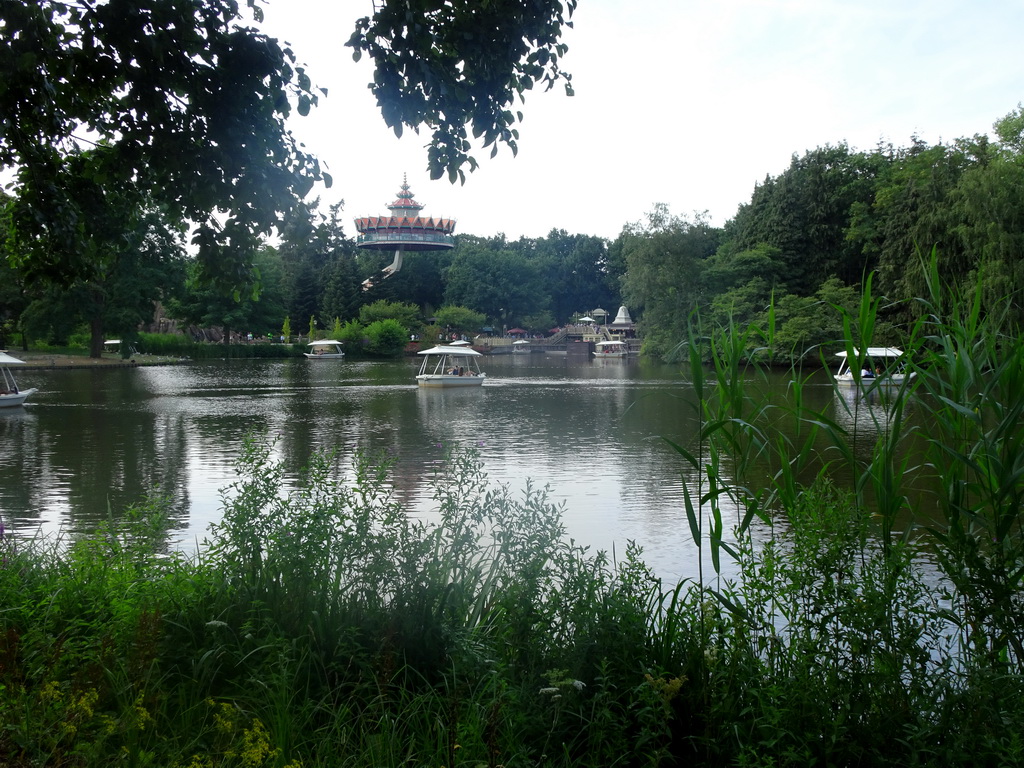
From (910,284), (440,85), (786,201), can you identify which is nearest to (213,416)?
(440,85)

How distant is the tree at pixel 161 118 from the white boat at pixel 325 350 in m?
57.5

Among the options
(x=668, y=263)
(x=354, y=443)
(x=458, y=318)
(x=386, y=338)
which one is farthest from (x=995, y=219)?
(x=458, y=318)

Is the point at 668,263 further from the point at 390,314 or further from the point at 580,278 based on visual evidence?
the point at 580,278

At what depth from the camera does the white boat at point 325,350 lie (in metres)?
62.0

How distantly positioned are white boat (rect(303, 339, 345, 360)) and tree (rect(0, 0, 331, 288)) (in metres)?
57.5

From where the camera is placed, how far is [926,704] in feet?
9.30

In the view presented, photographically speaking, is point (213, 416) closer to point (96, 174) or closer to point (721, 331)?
point (96, 174)

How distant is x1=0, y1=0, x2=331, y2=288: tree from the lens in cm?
431

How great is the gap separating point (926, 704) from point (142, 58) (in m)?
4.54

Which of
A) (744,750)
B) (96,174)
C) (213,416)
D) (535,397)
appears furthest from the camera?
(535,397)

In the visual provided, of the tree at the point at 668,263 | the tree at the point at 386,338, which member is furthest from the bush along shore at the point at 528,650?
the tree at the point at 386,338

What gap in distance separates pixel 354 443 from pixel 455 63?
36.2 feet

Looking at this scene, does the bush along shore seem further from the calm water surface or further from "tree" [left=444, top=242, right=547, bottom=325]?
"tree" [left=444, top=242, right=547, bottom=325]

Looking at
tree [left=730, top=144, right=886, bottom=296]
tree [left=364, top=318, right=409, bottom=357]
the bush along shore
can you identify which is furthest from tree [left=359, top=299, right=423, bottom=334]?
the bush along shore
